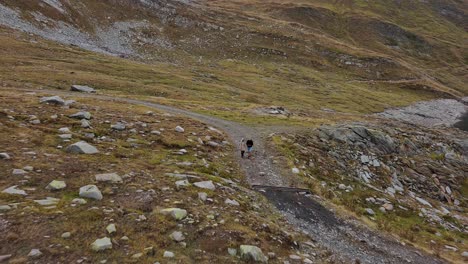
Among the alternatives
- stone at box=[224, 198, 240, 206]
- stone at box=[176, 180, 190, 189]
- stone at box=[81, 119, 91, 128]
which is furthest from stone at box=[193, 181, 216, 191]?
stone at box=[81, 119, 91, 128]

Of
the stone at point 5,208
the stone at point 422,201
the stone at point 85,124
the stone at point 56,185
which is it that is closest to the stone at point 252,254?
the stone at point 56,185

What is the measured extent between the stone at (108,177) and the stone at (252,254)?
6926mm

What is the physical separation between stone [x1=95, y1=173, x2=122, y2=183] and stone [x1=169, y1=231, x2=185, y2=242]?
15.5 ft

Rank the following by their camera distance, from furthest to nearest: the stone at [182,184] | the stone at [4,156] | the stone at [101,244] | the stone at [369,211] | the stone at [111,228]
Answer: the stone at [369,211]
the stone at [182,184]
the stone at [4,156]
the stone at [111,228]
the stone at [101,244]

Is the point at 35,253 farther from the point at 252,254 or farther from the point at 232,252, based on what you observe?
the point at 252,254

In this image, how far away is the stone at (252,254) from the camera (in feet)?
43.1

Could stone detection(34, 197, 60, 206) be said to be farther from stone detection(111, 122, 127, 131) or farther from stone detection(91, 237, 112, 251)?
stone detection(111, 122, 127, 131)

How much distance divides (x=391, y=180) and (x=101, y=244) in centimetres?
2942

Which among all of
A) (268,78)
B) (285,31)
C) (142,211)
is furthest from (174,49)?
(142,211)

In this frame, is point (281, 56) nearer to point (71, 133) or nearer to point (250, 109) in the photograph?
point (250, 109)

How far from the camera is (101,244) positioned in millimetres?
11531

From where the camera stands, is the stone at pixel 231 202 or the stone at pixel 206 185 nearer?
the stone at pixel 231 202

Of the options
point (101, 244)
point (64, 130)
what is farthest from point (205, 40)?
point (101, 244)

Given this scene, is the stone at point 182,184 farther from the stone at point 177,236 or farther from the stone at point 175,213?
the stone at point 177,236
